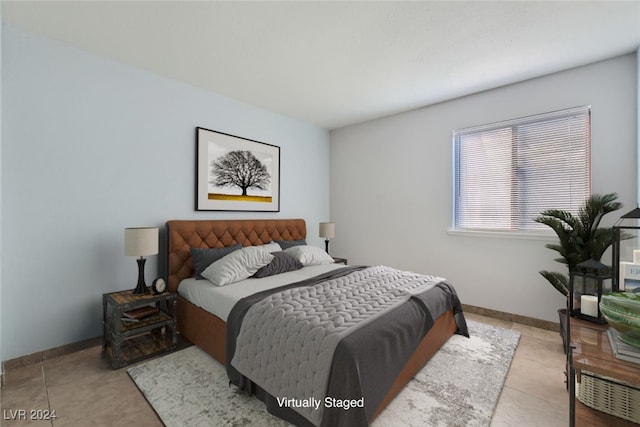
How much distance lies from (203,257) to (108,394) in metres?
1.28

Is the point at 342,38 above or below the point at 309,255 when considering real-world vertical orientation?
above

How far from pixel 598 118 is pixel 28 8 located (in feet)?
16.0

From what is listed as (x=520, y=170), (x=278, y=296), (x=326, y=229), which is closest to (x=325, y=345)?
(x=278, y=296)

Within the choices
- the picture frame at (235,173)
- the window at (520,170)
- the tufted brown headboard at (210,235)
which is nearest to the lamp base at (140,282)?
the tufted brown headboard at (210,235)

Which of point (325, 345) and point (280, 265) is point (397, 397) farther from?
point (280, 265)

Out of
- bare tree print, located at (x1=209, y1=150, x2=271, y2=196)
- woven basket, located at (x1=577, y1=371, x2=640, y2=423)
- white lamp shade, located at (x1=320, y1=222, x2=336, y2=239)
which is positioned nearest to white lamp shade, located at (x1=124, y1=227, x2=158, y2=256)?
bare tree print, located at (x1=209, y1=150, x2=271, y2=196)

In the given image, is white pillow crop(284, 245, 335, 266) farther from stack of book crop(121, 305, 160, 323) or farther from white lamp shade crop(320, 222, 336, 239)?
stack of book crop(121, 305, 160, 323)

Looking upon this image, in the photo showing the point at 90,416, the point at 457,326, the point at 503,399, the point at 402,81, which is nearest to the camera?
the point at 90,416

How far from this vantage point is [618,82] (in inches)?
101

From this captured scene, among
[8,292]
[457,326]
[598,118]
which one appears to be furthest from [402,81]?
[8,292]

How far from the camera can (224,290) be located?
2.36 metres

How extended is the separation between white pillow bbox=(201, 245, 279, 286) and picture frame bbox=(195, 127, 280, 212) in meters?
0.85

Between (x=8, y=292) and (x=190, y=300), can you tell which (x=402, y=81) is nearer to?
(x=190, y=300)

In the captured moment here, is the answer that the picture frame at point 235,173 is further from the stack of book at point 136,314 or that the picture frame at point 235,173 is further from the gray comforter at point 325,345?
the gray comforter at point 325,345
